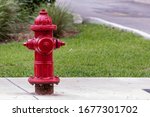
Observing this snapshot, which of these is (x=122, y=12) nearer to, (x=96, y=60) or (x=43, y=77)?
(x=96, y=60)

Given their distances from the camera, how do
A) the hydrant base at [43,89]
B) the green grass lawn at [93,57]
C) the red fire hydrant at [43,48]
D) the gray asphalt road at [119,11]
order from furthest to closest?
the gray asphalt road at [119,11] < the green grass lawn at [93,57] < the hydrant base at [43,89] < the red fire hydrant at [43,48]

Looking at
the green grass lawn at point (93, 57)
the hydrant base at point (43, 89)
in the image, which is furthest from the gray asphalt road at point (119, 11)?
the hydrant base at point (43, 89)

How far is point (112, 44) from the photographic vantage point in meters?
14.1

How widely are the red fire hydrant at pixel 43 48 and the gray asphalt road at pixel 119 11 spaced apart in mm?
9158

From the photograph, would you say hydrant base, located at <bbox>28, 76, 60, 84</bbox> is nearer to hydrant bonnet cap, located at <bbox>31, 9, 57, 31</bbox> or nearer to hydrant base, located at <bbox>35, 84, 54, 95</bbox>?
hydrant base, located at <bbox>35, 84, 54, 95</bbox>

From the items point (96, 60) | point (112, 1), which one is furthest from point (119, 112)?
point (112, 1)

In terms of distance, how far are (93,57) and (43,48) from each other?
4.02m

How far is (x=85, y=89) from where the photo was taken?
9.31 meters

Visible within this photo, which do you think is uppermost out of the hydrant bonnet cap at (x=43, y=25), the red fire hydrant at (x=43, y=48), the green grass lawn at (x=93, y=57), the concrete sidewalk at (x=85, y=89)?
the hydrant bonnet cap at (x=43, y=25)

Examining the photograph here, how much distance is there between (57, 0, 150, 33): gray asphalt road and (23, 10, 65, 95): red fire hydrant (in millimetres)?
9158

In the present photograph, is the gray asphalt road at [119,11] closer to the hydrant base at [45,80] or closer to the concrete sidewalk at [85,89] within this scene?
the concrete sidewalk at [85,89]

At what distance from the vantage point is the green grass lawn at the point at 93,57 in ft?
35.6

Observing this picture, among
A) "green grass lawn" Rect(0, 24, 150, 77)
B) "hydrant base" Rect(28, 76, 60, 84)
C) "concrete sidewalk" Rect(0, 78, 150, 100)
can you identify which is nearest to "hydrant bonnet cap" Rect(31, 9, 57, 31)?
"hydrant base" Rect(28, 76, 60, 84)

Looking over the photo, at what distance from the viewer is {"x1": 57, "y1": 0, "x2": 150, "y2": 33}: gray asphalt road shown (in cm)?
A: 2068
